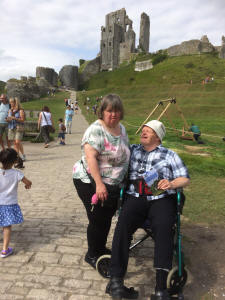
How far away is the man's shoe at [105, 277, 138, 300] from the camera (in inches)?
97.9

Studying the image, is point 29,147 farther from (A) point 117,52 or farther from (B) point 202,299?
(A) point 117,52

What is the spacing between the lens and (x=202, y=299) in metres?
2.63

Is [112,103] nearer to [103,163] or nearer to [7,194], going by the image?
[103,163]

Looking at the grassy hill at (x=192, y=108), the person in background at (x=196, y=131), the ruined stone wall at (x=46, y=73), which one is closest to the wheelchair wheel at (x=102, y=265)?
the grassy hill at (x=192, y=108)

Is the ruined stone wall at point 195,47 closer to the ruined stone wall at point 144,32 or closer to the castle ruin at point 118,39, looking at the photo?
the castle ruin at point 118,39

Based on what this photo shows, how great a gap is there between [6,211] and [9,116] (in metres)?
5.38

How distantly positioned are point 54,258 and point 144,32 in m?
86.0

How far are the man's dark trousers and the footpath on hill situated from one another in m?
0.44

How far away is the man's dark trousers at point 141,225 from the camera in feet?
8.45

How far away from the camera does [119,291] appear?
2498 millimetres

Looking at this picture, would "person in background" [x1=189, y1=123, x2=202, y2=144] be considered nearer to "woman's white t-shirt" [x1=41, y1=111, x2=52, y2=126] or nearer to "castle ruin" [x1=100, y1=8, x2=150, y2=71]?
"woman's white t-shirt" [x1=41, y1=111, x2=52, y2=126]

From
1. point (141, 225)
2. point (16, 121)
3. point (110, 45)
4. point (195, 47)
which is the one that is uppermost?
point (110, 45)

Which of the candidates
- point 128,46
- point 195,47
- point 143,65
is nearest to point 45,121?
point 143,65

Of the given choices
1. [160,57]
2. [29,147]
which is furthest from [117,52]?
[29,147]
